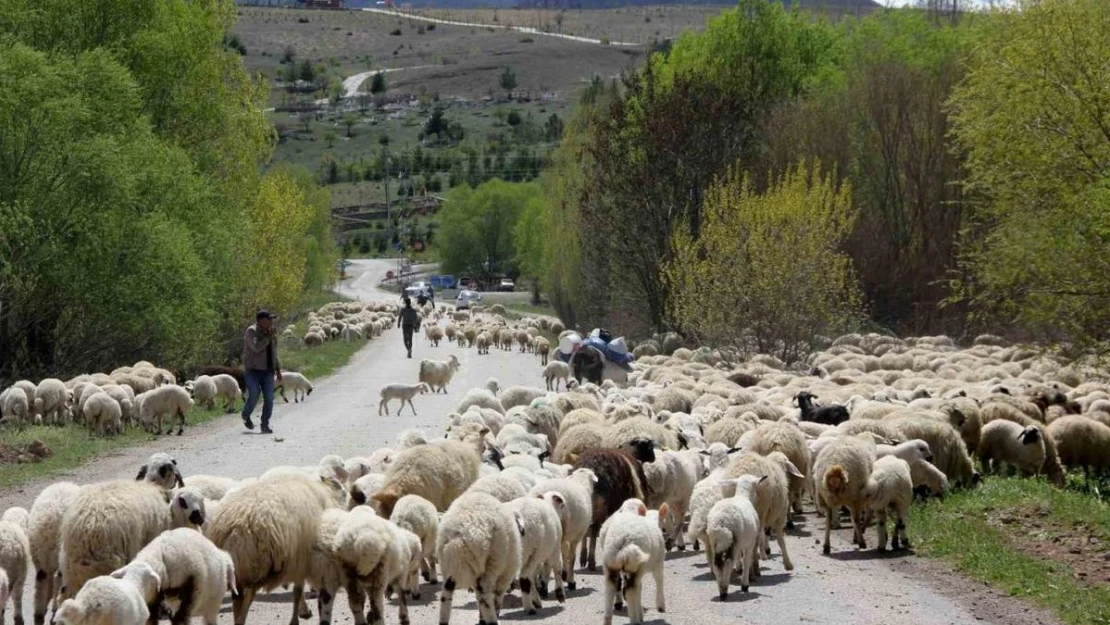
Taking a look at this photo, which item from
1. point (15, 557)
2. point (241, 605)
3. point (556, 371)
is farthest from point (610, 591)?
point (556, 371)

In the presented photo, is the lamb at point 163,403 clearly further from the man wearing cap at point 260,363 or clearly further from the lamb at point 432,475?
the lamb at point 432,475

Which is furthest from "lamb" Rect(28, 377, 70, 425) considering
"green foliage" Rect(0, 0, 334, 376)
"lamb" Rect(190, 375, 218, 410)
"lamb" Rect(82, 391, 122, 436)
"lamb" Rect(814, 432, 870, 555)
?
"lamb" Rect(814, 432, 870, 555)

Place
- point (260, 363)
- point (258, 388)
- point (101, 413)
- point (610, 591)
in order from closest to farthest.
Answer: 1. point (610, 591)
2. point (101, 413)
3. point (260, 363)
4. point (258, 388)

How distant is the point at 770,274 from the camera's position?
117ft

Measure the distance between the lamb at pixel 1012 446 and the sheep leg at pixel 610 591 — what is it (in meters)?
9.88

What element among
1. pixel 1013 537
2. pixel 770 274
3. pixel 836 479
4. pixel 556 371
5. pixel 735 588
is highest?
pixel 836 479

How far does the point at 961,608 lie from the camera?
12.5 metres

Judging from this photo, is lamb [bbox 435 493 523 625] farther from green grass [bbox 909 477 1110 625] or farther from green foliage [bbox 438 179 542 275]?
green foliage [bbox 438 179 542 275]

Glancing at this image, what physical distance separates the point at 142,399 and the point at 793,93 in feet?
125

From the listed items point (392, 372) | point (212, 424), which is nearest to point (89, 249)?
point (212, 424)

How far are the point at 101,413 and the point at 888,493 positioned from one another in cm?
1357

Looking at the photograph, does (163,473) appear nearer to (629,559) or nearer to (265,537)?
(265,537)

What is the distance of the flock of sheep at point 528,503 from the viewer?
10.2 meters

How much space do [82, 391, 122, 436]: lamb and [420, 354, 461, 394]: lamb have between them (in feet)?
38.7
